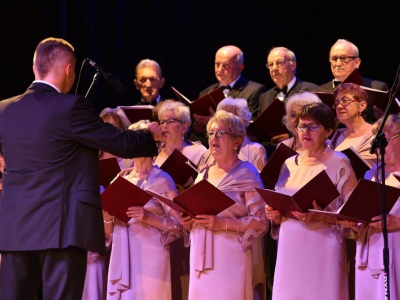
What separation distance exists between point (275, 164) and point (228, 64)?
2146 millimetres

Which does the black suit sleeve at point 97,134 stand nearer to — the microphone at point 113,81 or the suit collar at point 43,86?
the suit collar at point 43,86

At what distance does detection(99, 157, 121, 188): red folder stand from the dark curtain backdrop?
253cm

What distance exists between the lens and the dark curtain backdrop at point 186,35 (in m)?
7.38

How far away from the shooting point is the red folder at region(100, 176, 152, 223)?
4.44m

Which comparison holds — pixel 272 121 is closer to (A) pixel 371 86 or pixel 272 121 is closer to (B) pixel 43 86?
(A) pixel 371 86

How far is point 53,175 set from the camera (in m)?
3.45

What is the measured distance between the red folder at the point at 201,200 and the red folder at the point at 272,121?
1.13 metres

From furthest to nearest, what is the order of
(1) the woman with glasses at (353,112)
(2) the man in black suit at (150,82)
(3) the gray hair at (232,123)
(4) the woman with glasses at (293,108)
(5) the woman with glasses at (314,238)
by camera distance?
(2) the man in black suit at (150,82) < (4) the woman with glasses at (293,108) < (1) the woman with glasses at (353,112) < (3) the gray hair at (232,123) < (5) the woman with glasses at (314,238)

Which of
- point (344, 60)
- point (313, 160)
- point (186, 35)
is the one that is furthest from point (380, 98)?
point (186, 35)

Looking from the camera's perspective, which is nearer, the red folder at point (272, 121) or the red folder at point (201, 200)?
the red folder at point (201, 200)

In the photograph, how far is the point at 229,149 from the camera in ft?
15.1

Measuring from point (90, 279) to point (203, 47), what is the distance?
12.5 ft

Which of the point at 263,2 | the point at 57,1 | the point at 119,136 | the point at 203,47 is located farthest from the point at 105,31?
the point at 119,136

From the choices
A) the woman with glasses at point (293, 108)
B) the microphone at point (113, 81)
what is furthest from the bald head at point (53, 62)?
the woman with glasses at point (293, 108)
